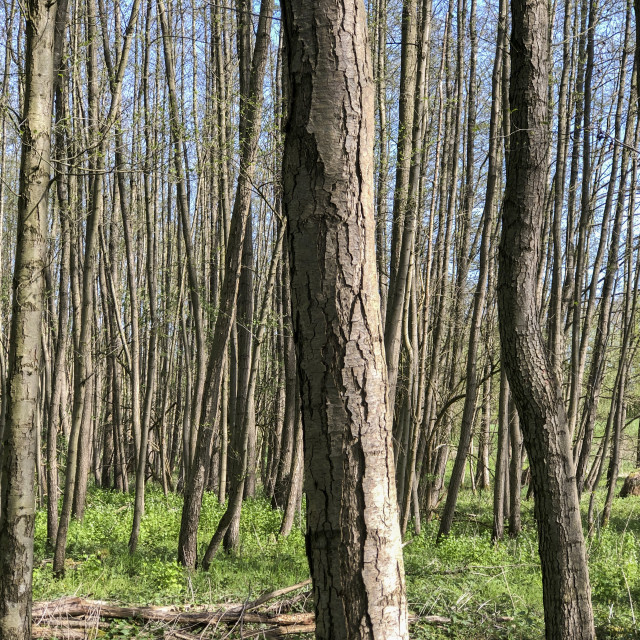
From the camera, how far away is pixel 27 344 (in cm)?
381

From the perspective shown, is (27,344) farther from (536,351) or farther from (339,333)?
(536,351)

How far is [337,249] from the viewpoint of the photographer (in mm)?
1793

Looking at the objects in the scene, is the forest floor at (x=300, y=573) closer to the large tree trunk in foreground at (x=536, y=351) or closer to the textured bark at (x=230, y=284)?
the textured bark at (x=230, y=284)

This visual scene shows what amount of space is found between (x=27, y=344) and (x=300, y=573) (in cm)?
431

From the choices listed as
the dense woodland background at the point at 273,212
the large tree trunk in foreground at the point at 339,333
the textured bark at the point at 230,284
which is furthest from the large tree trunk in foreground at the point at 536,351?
the textured bark at the point at 230,284

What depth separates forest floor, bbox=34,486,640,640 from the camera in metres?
4.91

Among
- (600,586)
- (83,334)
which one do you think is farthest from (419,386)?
(83,334)

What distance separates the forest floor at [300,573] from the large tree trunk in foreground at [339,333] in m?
3.00

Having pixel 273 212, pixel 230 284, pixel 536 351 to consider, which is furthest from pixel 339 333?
pixel 273 212

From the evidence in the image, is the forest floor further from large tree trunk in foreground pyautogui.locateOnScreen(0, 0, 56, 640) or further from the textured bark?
large tree trunk in foreground pyautogui.locateOnScreen(0, 0, 56, 640)

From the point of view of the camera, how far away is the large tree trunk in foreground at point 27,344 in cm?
361

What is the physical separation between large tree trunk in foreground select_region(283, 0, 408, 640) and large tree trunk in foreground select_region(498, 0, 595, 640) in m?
2.50

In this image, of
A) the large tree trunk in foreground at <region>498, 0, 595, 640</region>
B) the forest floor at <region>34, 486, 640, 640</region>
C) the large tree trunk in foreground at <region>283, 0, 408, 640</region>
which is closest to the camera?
the large tree trunk in foreground at <region>283, 0, 408, 640</region>

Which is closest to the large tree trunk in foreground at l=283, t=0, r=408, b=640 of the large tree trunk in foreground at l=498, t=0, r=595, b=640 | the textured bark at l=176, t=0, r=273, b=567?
the large tree trunk in foreground at l=498, t=0, r=595, b=640
